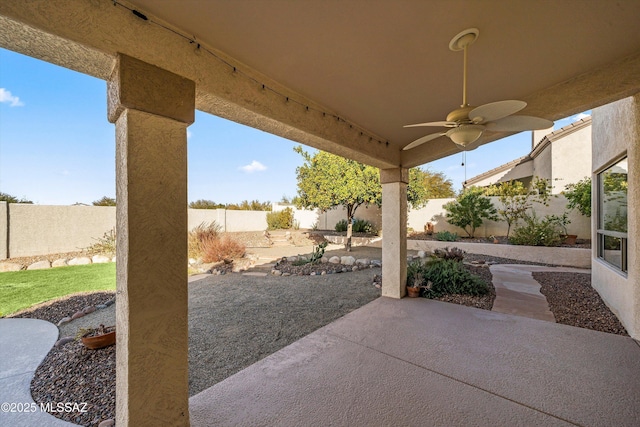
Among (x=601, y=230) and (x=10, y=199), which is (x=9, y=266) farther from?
(x=601, y=230)

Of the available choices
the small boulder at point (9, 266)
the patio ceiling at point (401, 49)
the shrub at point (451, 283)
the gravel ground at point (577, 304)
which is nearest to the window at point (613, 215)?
the gravel ground at point (577, 304)

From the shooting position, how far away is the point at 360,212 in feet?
44.8

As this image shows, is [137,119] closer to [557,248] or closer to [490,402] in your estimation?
[490,402]

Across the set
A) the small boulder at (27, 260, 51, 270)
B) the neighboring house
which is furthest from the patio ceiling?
the neighboring house

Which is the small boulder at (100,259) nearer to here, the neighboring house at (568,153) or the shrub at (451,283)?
the shrub at (451,283)

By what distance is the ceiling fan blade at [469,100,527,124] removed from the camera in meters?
1.69

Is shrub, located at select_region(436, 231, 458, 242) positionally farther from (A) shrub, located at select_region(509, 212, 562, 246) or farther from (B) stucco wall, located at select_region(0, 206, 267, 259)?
(B) stucco wall, located at select_region(0, 206, 267, 259)

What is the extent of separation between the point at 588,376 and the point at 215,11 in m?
4.15

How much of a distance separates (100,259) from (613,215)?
11.7 meters

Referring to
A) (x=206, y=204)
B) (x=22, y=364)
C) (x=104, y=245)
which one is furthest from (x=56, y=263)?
(x=206, y=204)

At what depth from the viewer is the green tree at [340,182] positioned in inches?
358

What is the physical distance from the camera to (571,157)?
9.15 meters

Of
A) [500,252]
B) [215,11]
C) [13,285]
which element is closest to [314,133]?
[215,11]

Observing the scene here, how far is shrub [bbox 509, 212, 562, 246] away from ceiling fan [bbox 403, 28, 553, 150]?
710 centimetres
